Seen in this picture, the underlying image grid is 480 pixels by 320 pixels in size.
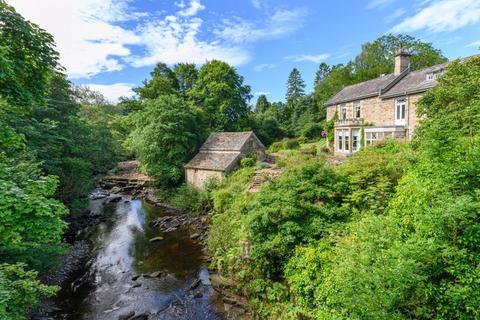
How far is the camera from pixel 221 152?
2881 cm

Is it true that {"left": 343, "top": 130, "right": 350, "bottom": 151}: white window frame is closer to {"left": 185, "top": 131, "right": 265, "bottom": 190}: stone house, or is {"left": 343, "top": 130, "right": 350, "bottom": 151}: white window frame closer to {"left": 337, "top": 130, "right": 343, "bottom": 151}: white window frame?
{"left": 337, "top": 130, "right": 343, "bottom": 151}: white window frame

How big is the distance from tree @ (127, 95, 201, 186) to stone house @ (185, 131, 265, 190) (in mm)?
1869

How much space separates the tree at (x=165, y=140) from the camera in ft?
93.3

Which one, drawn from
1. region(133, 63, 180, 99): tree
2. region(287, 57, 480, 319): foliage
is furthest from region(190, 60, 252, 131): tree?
region(287, 57, 480, 319): foliage

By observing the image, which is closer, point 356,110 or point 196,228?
point 196,228

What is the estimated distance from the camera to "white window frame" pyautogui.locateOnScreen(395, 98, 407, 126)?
24.5m

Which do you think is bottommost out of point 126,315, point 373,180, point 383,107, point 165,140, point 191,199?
point 126,315

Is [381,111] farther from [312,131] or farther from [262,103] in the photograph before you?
[262,103]

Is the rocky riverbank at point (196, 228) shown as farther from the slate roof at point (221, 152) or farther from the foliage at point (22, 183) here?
the foliage at point (22, 183)

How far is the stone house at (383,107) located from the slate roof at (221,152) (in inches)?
409

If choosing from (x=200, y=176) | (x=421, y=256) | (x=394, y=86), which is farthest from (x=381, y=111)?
(x=421, y=256)

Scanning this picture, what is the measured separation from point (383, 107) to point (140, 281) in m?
26.6

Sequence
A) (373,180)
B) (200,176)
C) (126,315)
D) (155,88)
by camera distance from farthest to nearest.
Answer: (155,88)
(200,176)
(373,180)
(126,315)

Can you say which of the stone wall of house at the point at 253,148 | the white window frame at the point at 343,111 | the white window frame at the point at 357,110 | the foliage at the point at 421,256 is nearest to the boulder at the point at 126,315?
the foliage at the point at 421,256
